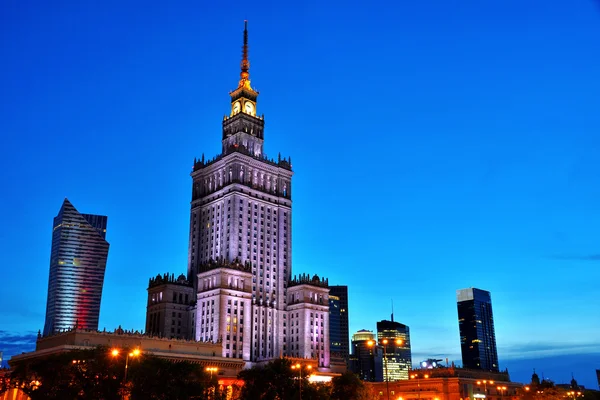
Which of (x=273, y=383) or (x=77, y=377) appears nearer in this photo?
(x=77, y=377)

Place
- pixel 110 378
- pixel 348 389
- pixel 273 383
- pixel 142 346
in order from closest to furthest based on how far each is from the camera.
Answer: pixel 110 378 < pixel 273 383 < pixel 348 389 < pixel 142 346

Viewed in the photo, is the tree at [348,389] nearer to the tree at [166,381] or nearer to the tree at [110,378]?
the tree at [110,378]

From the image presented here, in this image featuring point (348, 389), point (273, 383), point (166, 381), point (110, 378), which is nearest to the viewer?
point (110, 378)

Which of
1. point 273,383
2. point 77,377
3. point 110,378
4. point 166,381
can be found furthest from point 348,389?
point 77,377

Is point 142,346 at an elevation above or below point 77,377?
above

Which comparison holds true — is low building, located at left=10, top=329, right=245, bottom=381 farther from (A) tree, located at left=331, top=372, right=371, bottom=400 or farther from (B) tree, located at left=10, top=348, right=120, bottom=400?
(A) tree, located at left=331, top=372, right=371, bottom=400

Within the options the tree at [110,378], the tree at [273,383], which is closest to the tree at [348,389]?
the tree at [273,383]

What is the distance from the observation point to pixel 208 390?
4289 inches

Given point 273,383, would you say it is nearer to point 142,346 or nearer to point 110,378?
point 110,378

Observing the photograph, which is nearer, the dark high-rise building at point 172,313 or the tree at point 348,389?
the tree at point 348,389

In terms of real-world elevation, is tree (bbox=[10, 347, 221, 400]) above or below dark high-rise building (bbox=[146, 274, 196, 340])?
below

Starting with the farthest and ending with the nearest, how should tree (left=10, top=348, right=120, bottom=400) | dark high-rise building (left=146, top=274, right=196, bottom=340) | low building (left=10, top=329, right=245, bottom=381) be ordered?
1. dark high-rise building (left=146, top=274, right=196, bottom=340)
2. low building (left=10, top=329, right=245, bottom=381)
3. tree (left=10, top=348, right=120, bottom=400)

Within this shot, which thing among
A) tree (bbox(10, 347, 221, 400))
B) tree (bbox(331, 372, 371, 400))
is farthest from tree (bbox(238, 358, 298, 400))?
tree (bbox(331, 372, 371, 400))

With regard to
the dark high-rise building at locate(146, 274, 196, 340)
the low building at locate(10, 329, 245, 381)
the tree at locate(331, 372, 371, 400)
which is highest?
the dark high-rise building at locate(146, 274, 196, 340)
